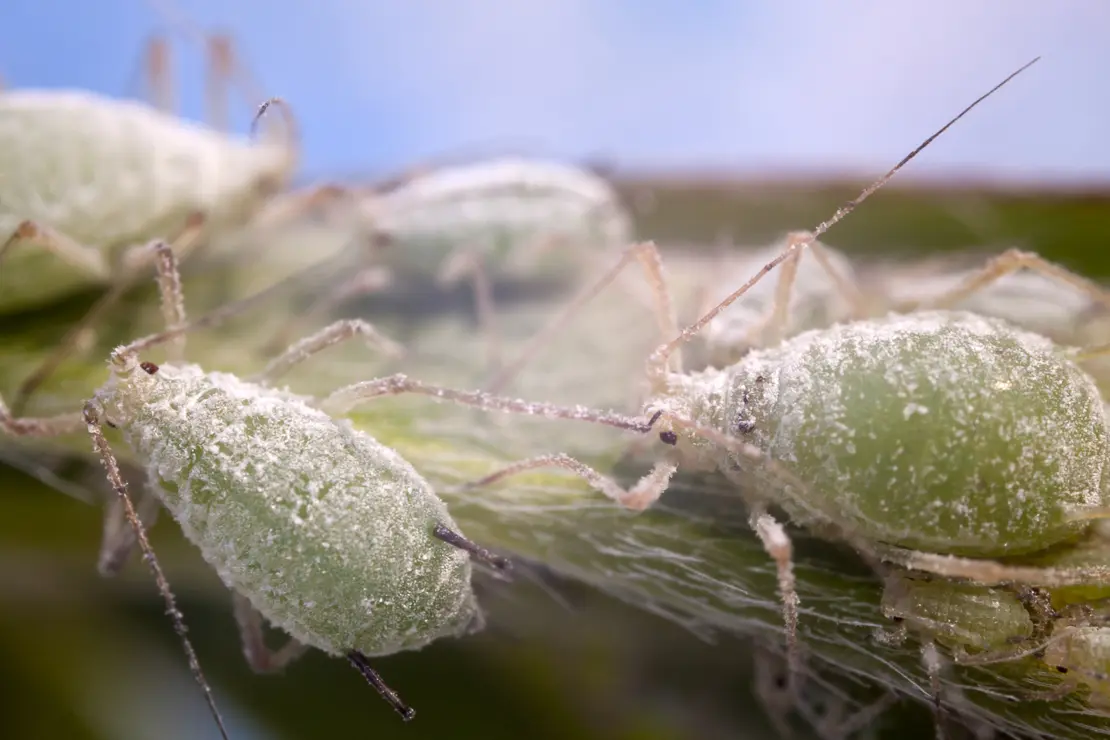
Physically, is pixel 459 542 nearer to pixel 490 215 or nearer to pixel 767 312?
pixel 767 312

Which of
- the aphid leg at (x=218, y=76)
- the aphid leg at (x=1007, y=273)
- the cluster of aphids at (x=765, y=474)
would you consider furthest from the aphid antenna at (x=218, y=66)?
the aphid leg at (x=1007, y=273)

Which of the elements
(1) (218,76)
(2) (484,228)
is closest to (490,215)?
(2) (484,228)

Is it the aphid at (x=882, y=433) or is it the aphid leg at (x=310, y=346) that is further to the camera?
the aphid leg at (x=310, y=346)

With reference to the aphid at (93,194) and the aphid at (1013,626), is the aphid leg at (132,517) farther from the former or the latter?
the aphid at (1013,626)

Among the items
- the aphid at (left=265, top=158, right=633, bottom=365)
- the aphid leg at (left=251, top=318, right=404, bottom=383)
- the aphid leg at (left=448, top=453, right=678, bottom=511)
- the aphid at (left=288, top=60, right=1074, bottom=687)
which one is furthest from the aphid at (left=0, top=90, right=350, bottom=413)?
the aphid at (left=288, top=60, right=1074, bottom=687)

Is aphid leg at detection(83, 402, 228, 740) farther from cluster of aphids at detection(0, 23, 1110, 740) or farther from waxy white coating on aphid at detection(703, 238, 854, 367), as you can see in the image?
waxy white coating on aphid at detection(703, 238, 854, 367)

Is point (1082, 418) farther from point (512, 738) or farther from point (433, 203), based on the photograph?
point (433, 203)
